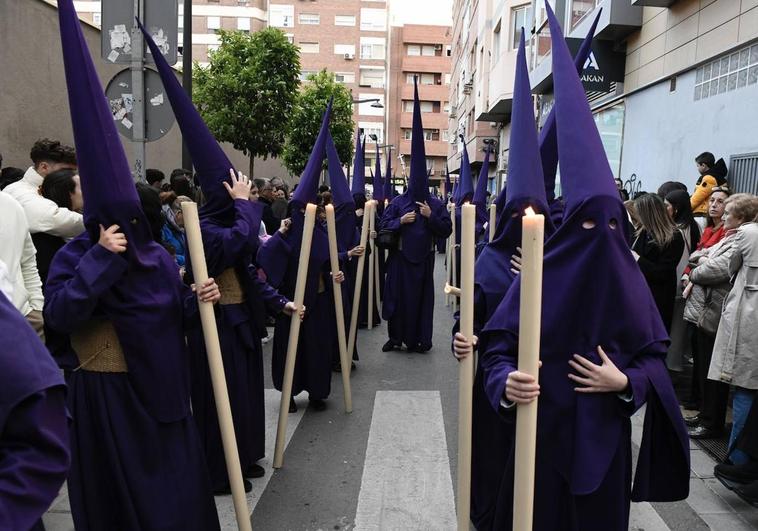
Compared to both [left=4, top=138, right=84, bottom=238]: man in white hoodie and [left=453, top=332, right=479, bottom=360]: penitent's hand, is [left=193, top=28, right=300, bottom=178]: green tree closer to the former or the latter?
[left=4, top=138, right=84, bottom=238]: man in white hoodie

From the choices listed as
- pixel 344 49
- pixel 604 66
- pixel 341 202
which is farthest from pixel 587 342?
pixel 344 49

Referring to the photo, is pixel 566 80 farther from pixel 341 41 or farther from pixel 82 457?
pixel 341 41

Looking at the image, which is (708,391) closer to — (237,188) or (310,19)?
(237,188)

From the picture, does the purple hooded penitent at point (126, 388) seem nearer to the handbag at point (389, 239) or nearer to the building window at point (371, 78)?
the handbag at point (389, 239)

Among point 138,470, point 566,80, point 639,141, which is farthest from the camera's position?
point 639,141

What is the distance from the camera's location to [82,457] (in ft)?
9.39

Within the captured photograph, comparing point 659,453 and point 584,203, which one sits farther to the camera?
point 659,453

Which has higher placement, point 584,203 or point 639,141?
point 639,141

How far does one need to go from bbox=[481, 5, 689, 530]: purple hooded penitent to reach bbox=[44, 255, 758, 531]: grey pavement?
62.4 inches

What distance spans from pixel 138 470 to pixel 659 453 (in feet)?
7.38

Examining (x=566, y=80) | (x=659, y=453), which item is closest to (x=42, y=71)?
(x=566, y=80)

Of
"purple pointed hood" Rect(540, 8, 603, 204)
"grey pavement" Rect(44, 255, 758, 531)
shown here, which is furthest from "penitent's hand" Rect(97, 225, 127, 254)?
"purple pointed hood" Rect(540, 8, 603, 204)

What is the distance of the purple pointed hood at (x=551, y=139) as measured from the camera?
12.1 feet

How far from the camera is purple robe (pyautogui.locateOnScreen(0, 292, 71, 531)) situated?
4.76 feet
